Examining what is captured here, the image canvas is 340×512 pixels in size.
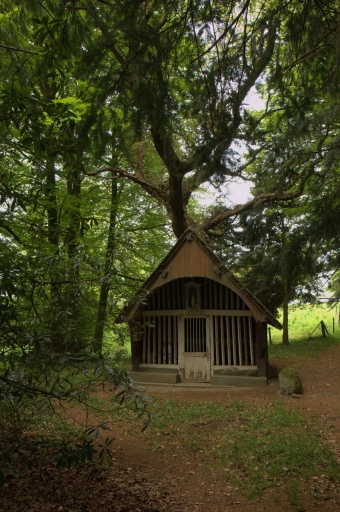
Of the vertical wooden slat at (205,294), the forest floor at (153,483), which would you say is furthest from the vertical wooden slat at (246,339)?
the forest floor at (153,483)

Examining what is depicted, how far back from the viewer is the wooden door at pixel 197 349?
12672 mm

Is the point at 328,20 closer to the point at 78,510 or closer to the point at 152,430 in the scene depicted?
the point at 78,510

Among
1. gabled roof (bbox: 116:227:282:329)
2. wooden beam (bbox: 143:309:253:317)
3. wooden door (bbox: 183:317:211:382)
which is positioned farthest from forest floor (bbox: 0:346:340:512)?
wooden beam (bbox: 143:309:253:317)

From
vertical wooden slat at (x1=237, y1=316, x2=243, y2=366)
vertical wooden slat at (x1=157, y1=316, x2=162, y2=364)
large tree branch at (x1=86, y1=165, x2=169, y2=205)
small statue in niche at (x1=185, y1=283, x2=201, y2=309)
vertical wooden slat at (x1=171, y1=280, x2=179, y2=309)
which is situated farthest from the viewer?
large tree branch at (x1=86, y1=165, x2=169, y2=205)

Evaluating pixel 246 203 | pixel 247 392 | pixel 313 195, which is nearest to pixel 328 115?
pixel 313 195

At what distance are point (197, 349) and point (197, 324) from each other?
2.41 feet

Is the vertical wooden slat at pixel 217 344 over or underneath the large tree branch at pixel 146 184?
underneath

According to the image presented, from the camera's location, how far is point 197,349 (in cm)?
1291

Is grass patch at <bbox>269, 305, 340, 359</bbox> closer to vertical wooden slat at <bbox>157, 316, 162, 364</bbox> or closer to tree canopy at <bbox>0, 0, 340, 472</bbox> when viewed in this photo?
vertical wooden slat at <bbox>157, 316, 162, 364</bbox>

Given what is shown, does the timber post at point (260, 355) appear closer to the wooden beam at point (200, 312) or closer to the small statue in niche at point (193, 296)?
the wooden beam at point (200, 312)

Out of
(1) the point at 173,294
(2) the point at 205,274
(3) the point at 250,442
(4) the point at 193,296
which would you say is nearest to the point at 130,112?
(3) the point at 250,442

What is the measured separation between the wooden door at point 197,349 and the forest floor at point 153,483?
3.94 metres

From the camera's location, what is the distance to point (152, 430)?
27.2 ft

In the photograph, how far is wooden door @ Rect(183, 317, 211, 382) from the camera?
41.6ft
